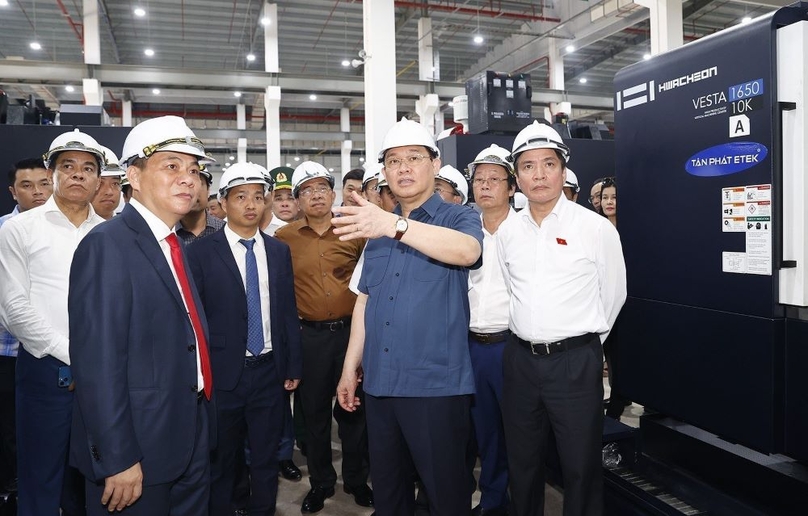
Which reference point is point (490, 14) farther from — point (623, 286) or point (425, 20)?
point (623, 286)

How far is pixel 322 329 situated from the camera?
3.14m

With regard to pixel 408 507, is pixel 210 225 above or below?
above

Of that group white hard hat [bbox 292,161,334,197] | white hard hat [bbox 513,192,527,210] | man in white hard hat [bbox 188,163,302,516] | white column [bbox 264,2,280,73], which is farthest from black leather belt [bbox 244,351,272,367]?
white column [bbox 264,2,280,73]

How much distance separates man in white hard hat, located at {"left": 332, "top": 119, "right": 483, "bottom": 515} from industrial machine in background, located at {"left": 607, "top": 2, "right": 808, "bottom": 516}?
101 cm

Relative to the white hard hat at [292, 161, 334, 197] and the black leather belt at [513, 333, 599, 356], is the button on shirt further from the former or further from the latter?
the black leather belt at [513, 333, 599, 356]

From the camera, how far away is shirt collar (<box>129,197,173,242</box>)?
1.80 meters

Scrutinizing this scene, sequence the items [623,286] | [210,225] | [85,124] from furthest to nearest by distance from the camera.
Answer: [85,124]
[210,225]
[623,286]

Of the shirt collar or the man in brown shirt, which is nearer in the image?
the shirt collar

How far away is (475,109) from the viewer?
491 cm

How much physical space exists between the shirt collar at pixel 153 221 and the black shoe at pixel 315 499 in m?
2.00

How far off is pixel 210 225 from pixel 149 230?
7.11 feet

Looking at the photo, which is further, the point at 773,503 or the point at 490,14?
the point at 490,14

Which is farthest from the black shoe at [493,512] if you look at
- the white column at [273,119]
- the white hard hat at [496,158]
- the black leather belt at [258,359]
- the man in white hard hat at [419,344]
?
the white column at [273,119]

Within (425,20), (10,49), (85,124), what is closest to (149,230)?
(85,124)
